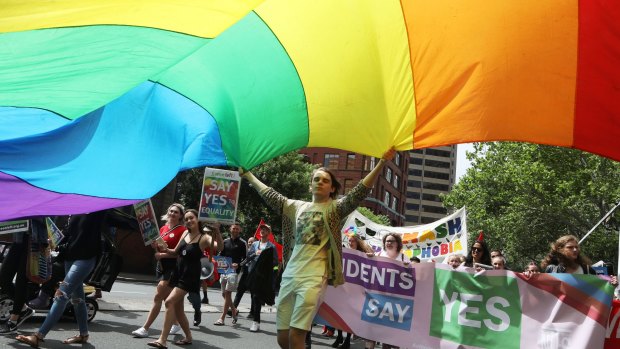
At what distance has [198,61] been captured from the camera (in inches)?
193

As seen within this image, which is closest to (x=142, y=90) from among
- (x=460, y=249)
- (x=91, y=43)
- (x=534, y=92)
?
(x=91, y=43)

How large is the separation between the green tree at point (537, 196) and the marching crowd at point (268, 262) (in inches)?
820

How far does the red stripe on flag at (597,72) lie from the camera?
4.12m

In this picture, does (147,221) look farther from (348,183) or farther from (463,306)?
(348,183)

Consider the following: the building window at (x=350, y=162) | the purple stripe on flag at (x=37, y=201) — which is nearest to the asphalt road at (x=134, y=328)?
the purple stripe on flag at (x=37, y=201)

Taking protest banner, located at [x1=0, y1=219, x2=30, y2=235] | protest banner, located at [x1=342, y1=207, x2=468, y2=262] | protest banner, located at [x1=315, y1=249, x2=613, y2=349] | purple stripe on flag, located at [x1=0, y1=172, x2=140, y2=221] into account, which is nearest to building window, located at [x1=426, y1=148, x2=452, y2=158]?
protest banner, located at [x1=342, y1=207, x2=468, y2=262]

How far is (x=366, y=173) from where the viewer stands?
72.6 m

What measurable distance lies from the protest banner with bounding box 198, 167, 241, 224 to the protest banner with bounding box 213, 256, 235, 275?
7.19ft

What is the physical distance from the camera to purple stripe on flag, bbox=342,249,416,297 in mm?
7891

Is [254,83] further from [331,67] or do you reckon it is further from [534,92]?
[534,92]

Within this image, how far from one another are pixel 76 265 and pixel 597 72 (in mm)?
5583

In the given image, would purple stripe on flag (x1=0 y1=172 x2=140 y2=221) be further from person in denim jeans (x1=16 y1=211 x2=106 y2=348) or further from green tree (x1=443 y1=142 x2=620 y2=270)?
green tree (x1=443 y1=142 x2=620 y2=270)

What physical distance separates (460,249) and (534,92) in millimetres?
9752

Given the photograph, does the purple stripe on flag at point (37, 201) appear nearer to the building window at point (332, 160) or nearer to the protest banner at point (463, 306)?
the protest banner at point (463, 306)
